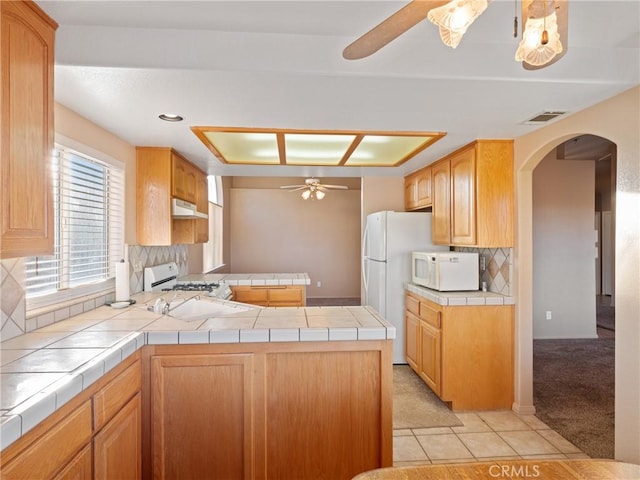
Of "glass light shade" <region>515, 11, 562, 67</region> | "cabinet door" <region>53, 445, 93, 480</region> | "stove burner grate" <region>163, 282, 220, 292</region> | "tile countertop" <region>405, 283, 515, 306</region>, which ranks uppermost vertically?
"glass light shade" <region>515, 11, 562, 67</region>

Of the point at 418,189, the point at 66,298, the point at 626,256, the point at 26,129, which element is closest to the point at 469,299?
the point at 626,256

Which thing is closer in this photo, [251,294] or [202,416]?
[202,416]

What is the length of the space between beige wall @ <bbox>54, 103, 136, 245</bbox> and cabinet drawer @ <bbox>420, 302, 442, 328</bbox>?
2517 millimetres

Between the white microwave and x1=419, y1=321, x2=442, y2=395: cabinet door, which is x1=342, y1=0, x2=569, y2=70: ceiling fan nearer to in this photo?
the white microwave

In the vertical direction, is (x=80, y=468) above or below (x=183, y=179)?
below

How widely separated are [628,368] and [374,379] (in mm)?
1290

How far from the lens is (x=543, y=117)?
2270 mm

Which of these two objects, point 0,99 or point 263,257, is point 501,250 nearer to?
point 0,99

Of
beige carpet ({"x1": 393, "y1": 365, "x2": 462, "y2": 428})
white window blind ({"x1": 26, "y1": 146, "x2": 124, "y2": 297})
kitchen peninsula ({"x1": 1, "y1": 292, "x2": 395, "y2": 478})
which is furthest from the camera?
beige carpet ({"x1": 393, "y1": 365, "x2": 462, "y2": 428})

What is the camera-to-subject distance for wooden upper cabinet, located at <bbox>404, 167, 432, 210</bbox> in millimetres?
3807

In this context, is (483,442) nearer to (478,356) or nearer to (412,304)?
(478,356)

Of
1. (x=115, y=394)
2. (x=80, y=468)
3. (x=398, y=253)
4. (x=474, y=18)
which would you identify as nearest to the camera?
(x=474, y=18)

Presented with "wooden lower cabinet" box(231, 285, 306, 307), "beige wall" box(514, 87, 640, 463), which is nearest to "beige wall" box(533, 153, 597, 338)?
"beige wall" box(514, 87, 640, 463)

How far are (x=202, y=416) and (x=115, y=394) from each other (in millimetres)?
433
